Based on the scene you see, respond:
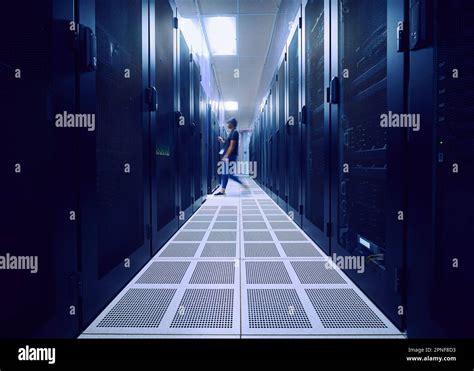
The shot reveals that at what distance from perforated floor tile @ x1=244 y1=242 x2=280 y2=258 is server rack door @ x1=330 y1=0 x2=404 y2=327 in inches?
17.0

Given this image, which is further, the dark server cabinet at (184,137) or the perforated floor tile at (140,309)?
the dark server cabinet at (184,137)

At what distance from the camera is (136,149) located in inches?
67.5

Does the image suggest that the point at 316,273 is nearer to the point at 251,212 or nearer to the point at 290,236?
the point at 290,236

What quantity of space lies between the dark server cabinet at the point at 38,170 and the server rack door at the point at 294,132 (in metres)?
2.20

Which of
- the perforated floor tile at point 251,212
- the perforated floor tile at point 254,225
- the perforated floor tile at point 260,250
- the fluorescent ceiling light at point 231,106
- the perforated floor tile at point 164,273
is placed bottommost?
the perforated floor tile at point 164,273

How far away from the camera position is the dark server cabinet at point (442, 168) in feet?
2.60


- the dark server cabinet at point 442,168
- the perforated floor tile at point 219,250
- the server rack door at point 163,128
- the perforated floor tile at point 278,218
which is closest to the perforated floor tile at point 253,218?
the perforated floor tile at point 278,218

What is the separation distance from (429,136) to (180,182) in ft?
7.97

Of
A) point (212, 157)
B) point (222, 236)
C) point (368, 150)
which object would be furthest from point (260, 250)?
point (212, 157)

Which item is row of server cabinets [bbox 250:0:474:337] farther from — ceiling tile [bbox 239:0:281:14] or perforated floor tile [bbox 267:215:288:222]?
ceiling tile [bbox 239:0:281:14]

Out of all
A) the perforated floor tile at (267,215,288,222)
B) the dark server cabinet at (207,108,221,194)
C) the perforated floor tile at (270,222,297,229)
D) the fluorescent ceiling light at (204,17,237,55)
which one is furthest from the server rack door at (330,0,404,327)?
the fluorescent ceiling light at (204,17,237,55)

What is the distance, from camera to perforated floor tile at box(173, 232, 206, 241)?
94.6 inches

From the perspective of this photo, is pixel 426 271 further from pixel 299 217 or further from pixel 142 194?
pixel 299 217

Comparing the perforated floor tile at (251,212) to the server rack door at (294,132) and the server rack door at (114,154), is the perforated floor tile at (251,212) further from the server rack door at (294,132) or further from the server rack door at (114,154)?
the server rack door at (114,154)
